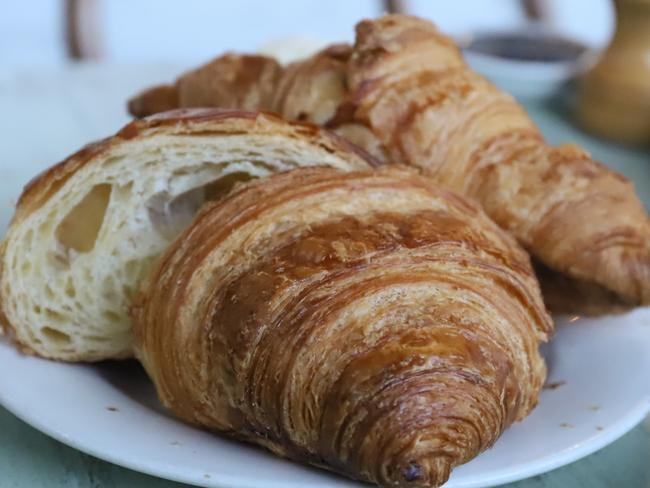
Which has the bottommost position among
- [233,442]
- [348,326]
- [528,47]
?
[528,47]

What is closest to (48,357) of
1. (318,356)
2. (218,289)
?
(218,289)

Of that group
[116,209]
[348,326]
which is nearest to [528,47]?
[116,209]

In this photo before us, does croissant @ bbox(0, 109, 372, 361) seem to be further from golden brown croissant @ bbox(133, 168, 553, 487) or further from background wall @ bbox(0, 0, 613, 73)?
background wall @ bbox(0, 0, 613, 73)

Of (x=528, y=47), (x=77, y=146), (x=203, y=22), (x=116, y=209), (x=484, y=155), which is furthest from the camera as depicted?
(x=203, y=22)

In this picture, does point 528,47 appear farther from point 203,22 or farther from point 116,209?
point 116,209

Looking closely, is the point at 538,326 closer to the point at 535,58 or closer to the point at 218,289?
the point at 218,289

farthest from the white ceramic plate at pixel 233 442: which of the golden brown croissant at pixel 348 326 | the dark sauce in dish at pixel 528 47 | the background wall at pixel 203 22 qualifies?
the background wall at pixel 203 22
